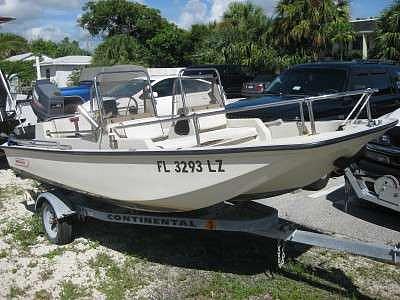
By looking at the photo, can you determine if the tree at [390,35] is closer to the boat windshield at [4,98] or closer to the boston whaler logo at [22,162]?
the boat windshield at [4,98]

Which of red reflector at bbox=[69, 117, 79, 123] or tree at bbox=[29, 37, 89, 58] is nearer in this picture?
red reflector at bbox=[69, 117, 79, 123]

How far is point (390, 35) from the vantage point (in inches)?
861

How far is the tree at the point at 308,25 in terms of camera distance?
78.0 ft

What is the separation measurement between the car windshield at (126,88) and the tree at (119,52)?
3168 cm

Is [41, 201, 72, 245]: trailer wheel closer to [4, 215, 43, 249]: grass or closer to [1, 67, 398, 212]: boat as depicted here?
[4, 215, 43, 249]: grass

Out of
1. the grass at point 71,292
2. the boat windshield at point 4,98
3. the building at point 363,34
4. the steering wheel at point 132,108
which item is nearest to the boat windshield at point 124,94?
the steering wheel at point 132,108

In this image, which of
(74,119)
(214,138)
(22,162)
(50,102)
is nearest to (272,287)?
(214,138)

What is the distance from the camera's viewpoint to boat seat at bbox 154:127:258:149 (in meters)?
5.44

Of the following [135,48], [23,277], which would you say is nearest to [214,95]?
[23,277]

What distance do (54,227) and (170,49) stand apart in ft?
119

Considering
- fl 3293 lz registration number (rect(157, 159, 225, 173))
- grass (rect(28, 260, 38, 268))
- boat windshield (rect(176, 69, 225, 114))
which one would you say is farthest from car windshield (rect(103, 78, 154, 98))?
grass (rect(28, 260, 38, 268))

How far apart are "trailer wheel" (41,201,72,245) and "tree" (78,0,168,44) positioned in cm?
4523

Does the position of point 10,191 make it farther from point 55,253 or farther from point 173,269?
point 173,269

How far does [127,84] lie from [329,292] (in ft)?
10.7
